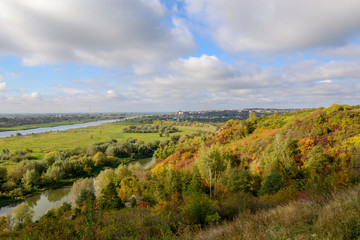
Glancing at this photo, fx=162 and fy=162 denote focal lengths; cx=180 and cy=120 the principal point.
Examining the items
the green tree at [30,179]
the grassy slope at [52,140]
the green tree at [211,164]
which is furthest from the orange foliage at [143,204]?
the grassy slope at [52,140]

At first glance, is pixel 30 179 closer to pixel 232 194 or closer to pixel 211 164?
pixel 211 164

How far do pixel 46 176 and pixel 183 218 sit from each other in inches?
1827

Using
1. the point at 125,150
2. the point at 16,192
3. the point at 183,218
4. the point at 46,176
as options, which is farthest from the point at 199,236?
the point at 125,150

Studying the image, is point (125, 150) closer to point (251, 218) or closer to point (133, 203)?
point (133, 203)

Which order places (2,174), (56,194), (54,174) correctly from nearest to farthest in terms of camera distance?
(56,194)
(2,174)
(54,174)

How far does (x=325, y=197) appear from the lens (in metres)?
6.35

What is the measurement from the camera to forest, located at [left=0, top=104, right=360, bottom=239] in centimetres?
517

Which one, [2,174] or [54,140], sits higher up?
[2,174]

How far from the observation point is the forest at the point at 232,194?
517cm

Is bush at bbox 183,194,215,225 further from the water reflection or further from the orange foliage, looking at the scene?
the water reflection

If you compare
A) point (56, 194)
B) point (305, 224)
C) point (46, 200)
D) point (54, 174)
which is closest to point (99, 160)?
point (54, 174)

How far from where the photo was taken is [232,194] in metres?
14.7

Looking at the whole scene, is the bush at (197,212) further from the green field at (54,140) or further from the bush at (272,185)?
the green field at (54,140)

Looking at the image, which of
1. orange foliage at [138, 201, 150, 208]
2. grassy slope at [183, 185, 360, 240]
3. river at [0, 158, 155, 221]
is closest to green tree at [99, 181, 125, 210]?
orange foliage at [138, 201, 150, 208]
